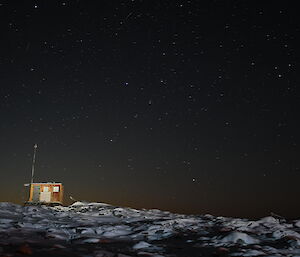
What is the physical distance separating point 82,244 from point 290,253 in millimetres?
2642

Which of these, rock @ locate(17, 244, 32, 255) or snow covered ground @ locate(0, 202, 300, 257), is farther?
snow covered ground @ locate(0, 202, 300, 257)

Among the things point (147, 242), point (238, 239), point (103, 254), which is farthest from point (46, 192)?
point (103, 254)

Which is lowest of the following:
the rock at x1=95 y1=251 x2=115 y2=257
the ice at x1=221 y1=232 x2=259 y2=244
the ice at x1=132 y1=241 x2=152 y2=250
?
the ice at x1=132 y1=241 x2=152 y2=250

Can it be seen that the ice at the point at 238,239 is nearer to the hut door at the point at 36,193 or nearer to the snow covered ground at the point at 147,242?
the snow covered ground at the point at 147,242

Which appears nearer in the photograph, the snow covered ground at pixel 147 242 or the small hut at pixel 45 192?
the snow covered ground at pixel 147 242

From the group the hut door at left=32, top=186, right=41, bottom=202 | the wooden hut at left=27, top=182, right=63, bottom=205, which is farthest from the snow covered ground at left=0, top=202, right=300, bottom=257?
the hut door at left=32, top=186, right=41, bottom=202

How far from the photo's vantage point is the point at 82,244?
4.39m

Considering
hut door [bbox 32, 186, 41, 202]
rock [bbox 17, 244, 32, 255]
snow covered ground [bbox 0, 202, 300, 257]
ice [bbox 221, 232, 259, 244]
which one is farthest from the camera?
hut door [bbox 32, 186, 41, 202]

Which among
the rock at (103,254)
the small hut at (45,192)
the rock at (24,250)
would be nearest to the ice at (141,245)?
the rock at (103,254)

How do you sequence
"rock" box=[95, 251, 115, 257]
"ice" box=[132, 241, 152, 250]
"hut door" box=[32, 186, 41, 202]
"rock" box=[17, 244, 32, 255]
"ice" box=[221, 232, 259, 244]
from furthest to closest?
"hut door" box=[32, 186, 41, 202] < "ice" box=[221, 232, 259, 244] < "ice" box=[132, 241, 152, 250] < "rock" box=[95, 251, 115, 257] < "rock" box=[17, 244, 32, 255]

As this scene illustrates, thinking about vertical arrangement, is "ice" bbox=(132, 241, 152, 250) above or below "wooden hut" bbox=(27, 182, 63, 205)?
above

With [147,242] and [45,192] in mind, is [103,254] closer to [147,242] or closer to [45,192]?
[147,242]

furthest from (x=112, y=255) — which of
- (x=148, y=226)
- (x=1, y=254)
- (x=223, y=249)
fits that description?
(x=148, y=226)

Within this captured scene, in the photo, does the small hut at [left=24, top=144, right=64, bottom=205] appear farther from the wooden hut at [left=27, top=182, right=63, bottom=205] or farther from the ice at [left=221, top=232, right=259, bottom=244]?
the ice at [left=221, top=232, right=259, bottom=244]
